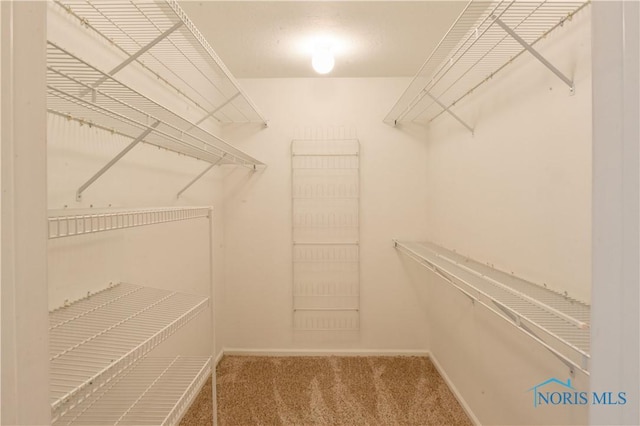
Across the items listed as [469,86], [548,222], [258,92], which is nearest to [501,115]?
[469,86]

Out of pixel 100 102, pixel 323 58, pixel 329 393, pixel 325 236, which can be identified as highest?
pixel 323 58

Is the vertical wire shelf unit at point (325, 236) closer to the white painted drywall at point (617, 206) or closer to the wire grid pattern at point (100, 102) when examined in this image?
the wire grid pattern at point (100, 102)

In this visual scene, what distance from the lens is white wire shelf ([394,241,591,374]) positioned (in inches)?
28.6

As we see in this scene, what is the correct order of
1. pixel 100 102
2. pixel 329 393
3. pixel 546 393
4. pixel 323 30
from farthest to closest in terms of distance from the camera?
pixel 329 393 < pixel 323 30 < pixel 546 393 < pixel 100 102

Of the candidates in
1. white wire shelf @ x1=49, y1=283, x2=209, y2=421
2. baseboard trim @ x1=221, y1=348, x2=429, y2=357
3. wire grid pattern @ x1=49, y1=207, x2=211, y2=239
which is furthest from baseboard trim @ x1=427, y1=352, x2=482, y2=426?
wire grid pattern @ x1=49, y1=207, x2=211, y2=239

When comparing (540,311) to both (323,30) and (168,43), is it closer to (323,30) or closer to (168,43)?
(323,30)

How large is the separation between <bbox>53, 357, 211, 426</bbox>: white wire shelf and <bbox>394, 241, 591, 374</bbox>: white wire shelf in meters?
1.16

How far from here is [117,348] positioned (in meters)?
0.80

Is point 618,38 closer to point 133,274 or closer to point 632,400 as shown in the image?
point 632,400

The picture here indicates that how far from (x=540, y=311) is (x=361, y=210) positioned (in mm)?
1508

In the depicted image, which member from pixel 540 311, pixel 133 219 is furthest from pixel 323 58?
pixel 540 311

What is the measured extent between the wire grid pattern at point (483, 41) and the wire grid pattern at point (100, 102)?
3.47 feet

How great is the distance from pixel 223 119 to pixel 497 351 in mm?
2354

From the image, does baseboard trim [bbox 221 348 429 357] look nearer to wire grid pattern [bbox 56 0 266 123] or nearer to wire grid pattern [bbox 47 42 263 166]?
wire grid pattern [bbox 47 42 263 166]
